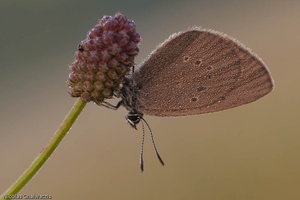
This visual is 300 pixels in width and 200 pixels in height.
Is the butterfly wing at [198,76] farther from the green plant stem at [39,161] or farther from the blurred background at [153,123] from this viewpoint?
the blurred background at [153,123]

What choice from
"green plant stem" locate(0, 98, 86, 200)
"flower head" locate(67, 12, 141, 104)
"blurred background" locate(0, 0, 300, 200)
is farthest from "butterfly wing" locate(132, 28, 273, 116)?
"blurred background" locate(0, 0, 300, 200)

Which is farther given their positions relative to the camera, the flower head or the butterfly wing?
the butterfly wing

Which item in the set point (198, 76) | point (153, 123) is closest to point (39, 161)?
point (198, 76)

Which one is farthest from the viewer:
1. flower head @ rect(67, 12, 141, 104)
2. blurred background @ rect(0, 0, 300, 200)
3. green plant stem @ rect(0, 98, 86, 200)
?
blurred background @ rect(0, 0, 300, 200)

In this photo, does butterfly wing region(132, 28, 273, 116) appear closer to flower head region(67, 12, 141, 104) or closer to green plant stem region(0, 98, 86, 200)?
flower head region(67, 12, 141, 104)

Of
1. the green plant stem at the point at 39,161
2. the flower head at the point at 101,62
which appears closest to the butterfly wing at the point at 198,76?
the flower head at the point at 101,62

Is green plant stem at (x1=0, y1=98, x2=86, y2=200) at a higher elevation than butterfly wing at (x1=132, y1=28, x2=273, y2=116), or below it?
below

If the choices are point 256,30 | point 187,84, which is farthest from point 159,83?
point 256,30

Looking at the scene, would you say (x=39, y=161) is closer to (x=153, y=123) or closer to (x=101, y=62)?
(x=101, y=62)
